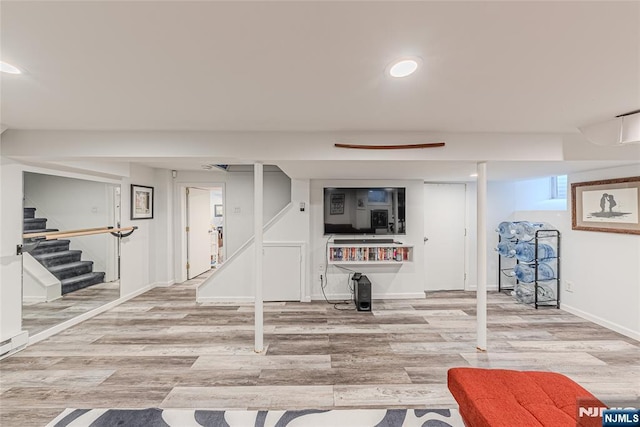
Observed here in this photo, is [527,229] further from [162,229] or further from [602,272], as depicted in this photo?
[162,229]

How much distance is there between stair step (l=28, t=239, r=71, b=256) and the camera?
319 cm

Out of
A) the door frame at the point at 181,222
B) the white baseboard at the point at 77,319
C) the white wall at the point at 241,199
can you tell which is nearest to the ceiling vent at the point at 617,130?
the white wall at the point at 241,199

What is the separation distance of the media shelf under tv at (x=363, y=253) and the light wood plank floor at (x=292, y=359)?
0.79 metres

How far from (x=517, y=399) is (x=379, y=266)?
10.4ft

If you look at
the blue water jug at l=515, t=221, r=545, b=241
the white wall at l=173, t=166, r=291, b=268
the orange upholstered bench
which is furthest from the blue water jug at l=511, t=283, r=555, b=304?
the white wall at l=173, t=166, r=291, b=268

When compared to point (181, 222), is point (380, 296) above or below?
below

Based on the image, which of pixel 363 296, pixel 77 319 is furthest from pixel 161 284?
pixel 363 296

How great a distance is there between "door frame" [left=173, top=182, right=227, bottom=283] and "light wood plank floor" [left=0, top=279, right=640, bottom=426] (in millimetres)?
1596

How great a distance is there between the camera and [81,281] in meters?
3.79

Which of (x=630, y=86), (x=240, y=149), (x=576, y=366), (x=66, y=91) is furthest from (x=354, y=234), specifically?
(x=66, y=91)

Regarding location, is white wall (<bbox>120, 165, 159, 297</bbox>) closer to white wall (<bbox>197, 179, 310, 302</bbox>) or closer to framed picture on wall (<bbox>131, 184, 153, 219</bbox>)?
framed picture on wall (<bbox>131, 184, 153, 219</bbox>)

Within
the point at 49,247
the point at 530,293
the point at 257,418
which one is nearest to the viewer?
the point at 257,418

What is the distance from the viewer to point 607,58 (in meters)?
1.45

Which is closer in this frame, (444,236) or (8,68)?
(8,68)
